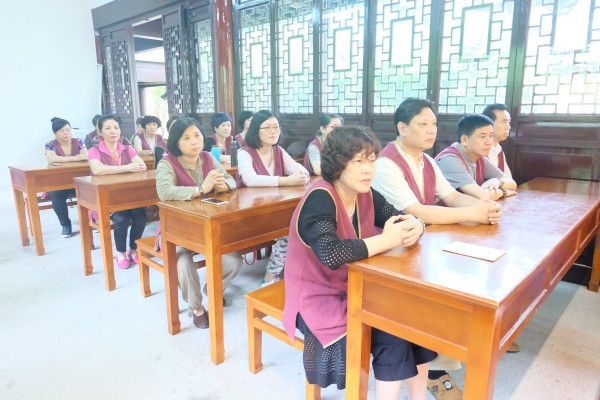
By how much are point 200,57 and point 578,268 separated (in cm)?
479

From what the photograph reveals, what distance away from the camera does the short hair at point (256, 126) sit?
255 cm

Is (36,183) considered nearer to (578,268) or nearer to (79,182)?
(79,182)

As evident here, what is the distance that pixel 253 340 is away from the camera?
1.79 m

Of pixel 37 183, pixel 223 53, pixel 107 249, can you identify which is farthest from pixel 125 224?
pixel 223 53

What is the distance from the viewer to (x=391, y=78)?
366cm

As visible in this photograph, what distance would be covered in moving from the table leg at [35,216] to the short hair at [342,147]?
2.97 metres

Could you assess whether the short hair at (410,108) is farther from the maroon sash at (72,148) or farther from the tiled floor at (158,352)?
the maroon sash at (72,148)

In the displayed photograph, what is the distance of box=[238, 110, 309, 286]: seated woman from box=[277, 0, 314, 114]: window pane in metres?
1.84

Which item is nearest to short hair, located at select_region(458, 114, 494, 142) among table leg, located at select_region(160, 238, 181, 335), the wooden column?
table leg, located at select_region(160, 238, 181, 335)

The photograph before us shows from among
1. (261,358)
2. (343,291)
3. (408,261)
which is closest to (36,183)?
(261,358)

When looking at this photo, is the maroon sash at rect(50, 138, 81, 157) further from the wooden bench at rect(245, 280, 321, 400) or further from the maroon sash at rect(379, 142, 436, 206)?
the maroon sash at rect(379, 142, 436, 206)

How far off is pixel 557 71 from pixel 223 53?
11.5ft

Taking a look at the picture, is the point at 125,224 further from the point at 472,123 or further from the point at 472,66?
the point at 472,66

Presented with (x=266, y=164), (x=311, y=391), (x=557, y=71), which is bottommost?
(x=311, y=391)
